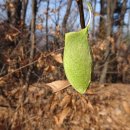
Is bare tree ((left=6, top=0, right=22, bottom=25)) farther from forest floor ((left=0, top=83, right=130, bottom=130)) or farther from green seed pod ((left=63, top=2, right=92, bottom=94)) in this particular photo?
green seed pod ((left=63, top=2, right=92, bottom=94))

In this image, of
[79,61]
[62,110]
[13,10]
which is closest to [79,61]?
[79,61]

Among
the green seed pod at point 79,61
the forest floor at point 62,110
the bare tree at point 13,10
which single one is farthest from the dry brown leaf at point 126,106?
the green seed pod at point 79,61

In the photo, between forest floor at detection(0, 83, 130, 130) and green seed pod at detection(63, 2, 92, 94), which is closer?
green seed pod at detection(63, 2, 92, 94)

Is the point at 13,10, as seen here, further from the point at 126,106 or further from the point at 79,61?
the point at 79,61

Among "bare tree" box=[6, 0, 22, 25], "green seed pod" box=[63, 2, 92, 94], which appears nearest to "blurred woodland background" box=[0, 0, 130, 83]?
"bare tree" box=[6, 0, 22, 25]

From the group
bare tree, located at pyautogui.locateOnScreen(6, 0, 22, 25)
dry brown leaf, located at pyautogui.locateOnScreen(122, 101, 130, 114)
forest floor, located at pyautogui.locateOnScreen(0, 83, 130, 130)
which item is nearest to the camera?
forest floor, located at pyautogui.locateOnScreen(0, 83, 130, 130)

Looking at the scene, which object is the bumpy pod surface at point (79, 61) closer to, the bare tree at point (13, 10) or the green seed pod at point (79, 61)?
the green seed pod at point (79, 61)

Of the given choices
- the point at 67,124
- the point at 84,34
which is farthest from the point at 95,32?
the point at 84,34
